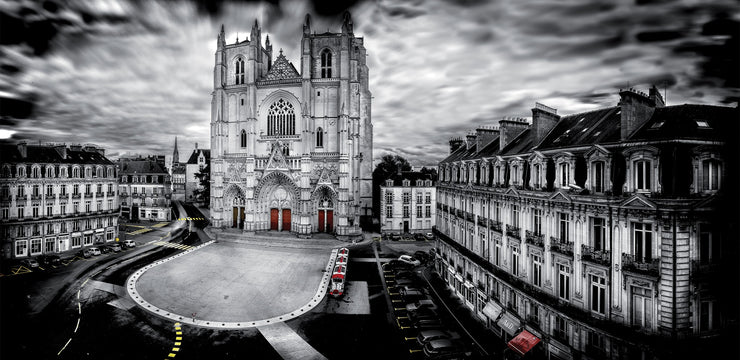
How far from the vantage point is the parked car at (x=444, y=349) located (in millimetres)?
14406

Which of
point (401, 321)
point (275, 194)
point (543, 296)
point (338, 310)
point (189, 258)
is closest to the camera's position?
point (543, 296)

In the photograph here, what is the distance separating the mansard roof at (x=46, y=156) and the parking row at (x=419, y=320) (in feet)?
113

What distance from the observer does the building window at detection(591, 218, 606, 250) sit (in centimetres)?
1130

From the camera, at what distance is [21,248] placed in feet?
96.6

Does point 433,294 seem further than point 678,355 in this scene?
Yes

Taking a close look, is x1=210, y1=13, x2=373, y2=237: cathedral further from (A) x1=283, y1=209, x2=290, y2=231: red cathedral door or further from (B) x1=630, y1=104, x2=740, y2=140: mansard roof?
(B) x1=630, y1=104, x2=740, y2=140: mansard roof

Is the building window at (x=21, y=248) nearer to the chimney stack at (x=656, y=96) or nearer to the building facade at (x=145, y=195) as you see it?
the building facade at (x=145, y=195)

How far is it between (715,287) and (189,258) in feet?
116

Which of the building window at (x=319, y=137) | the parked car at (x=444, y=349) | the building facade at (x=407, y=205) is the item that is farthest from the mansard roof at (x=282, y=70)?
the parked car at (x=444, y=349)

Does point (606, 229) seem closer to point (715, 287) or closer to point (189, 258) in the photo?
point (715, 287)

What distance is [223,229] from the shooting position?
41.6m

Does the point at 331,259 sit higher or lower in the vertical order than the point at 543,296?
lower

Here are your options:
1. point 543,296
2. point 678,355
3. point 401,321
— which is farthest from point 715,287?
point 401,321

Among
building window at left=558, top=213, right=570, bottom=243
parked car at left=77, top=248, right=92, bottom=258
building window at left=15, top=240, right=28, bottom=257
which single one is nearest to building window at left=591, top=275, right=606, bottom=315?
building window at left=558, top=213, right=570, bottom=243
